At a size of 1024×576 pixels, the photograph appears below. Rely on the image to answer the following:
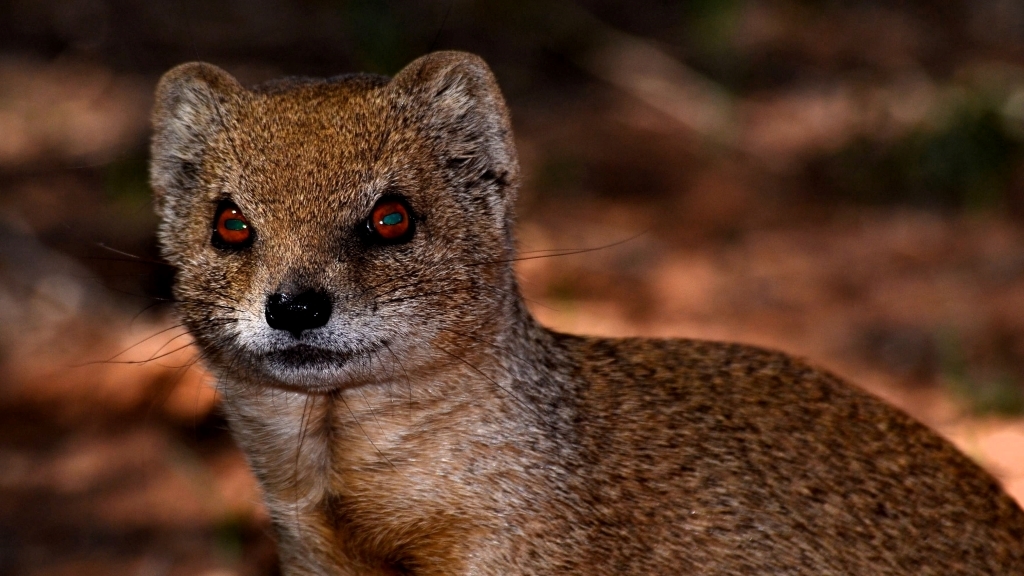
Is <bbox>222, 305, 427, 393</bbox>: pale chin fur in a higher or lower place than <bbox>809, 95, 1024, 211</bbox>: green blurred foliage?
lower

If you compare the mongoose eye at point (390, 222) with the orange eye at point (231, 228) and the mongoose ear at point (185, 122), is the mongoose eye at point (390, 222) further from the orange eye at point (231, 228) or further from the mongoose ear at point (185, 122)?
the mongoose ear at point (185, 122)

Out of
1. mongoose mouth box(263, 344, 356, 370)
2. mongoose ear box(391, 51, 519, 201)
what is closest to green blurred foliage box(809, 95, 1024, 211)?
mongoose ear box(391, 51, 519, 201)

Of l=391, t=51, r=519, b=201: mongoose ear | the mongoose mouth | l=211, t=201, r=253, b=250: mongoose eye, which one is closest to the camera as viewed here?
the mongoose mouth

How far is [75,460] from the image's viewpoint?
6543 millimetres

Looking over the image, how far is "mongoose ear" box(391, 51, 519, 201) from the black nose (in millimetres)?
865

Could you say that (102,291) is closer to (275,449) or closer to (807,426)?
(275,449)

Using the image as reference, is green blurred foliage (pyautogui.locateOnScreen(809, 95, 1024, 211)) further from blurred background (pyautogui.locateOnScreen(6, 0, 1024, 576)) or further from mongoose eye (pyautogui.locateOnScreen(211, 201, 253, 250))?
mongoose eye (pyautogui.locateOnScreen(211, 201, 253, 250))

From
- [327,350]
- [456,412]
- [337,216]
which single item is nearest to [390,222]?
[337,216]

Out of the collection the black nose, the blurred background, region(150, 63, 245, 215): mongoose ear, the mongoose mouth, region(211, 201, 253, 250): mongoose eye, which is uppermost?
the blurred background

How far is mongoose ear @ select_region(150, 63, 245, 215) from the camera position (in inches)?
169

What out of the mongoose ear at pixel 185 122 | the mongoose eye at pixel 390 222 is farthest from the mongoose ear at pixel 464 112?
the mongoose ear at pixel 185 122

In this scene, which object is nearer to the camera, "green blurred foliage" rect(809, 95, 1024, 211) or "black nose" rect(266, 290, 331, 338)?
"black nose" rect(266, 290, 331, 338)

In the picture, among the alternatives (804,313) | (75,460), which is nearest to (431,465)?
(75,460)

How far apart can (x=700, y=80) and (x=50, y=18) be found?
562cm
